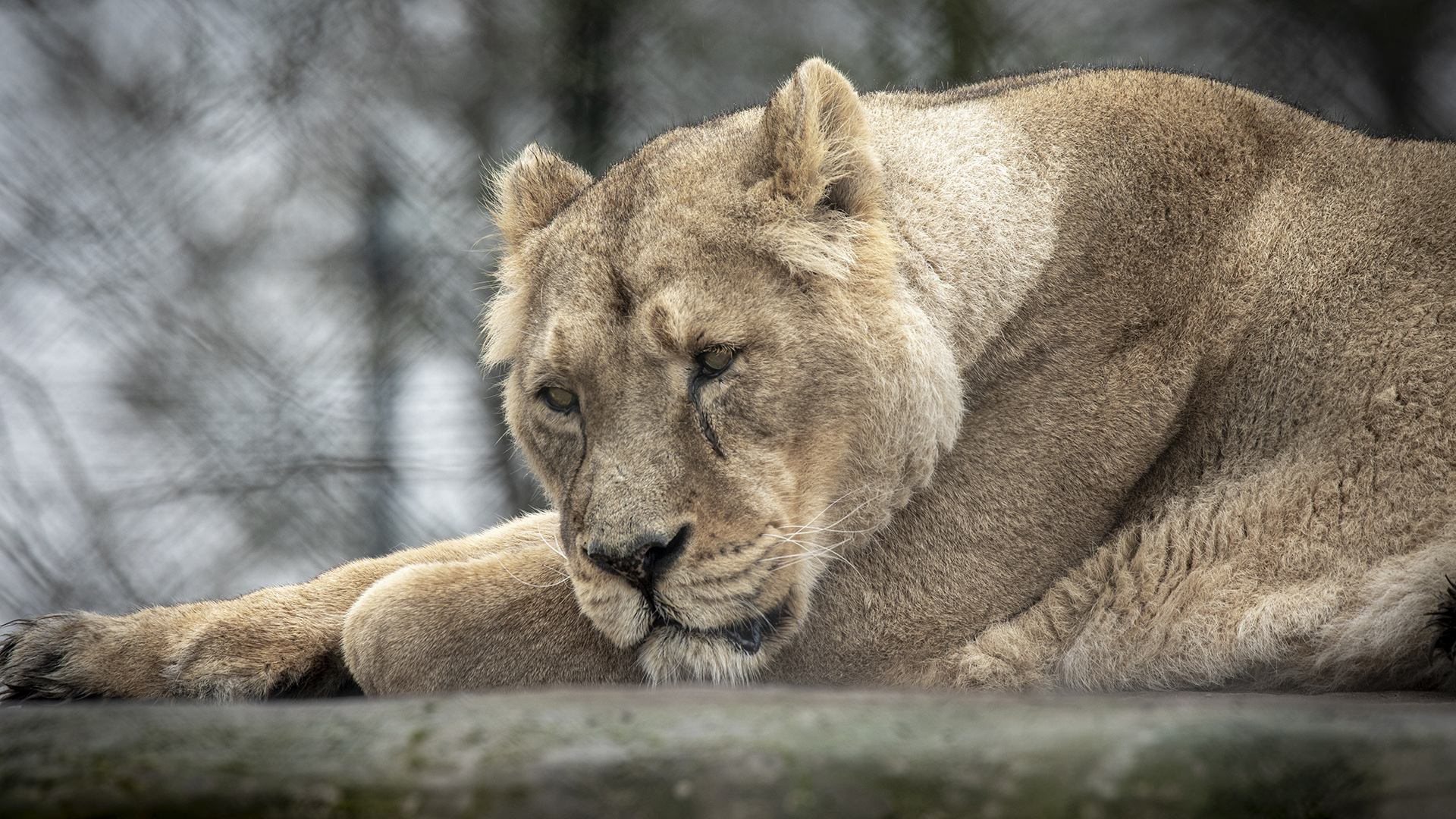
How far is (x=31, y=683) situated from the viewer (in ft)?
6.61

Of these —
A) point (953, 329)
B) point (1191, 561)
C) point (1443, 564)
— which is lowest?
point (1191, 561)

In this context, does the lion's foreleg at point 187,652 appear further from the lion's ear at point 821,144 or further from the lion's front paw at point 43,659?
the lion's ear at point 821,144

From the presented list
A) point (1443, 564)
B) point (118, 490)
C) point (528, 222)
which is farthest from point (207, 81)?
point (1443, 564)

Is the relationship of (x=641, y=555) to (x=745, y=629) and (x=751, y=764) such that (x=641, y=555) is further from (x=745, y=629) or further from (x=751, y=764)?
(x=751, y=764)

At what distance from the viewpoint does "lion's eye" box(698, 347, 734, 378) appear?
1922 millimetres

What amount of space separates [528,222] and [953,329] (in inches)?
41.5

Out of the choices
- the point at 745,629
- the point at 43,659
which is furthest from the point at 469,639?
the point at 43,659

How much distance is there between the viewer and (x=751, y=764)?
0.98 meters

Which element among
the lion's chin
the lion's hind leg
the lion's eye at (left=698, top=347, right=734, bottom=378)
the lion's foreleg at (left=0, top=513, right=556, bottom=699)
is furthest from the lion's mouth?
the lion's foreleg at (left=0, top=513, right=556, bottom=699)

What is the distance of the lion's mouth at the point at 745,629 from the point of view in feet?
6.08

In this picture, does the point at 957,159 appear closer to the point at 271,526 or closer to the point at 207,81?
the point at 271,526

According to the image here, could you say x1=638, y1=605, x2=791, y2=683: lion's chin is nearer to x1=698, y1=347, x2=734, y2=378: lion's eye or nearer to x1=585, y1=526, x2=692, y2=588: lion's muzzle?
x1=585, y1=526, x2=692, y2=588: lion's muzzle

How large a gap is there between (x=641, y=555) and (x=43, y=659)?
1237 mm

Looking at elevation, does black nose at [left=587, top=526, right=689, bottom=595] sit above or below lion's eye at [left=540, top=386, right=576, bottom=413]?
below
